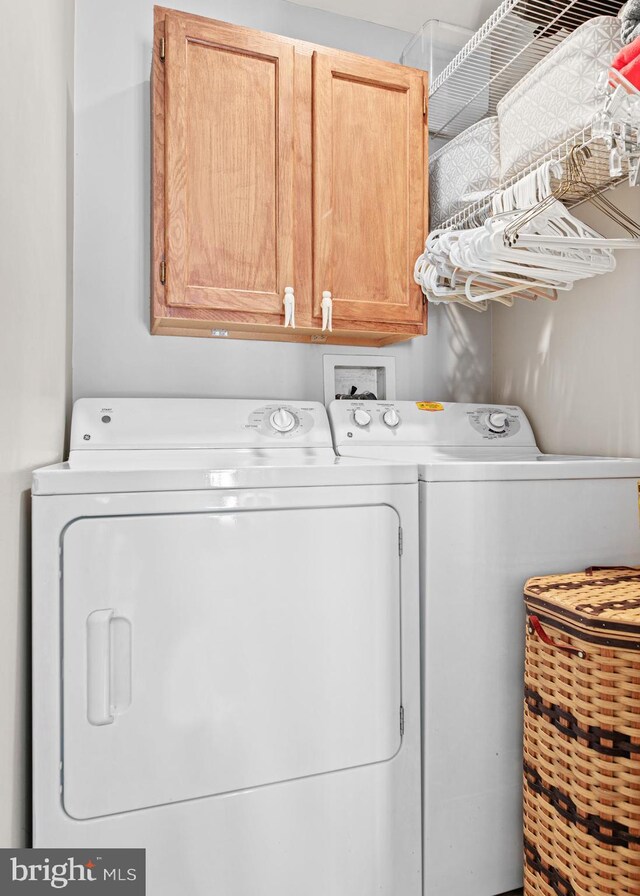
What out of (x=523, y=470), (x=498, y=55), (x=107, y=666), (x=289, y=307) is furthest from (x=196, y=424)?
(x=498, y=55)

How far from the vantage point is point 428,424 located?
203 centimetres

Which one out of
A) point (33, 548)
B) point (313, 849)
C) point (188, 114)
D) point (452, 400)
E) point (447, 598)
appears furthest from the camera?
point (452, 400)

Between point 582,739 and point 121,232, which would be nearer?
point 582,739

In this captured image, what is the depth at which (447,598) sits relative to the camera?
1.32 metres

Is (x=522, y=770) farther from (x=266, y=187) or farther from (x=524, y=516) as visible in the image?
(x=266, y=187)

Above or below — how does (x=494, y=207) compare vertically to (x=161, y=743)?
above

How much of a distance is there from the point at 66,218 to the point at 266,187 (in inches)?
→ 23.8

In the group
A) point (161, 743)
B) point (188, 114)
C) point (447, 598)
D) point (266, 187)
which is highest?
point (188, 114)

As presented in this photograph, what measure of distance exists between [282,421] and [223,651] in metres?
0.90

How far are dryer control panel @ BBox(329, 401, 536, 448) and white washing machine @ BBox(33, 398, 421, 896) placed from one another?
65cm

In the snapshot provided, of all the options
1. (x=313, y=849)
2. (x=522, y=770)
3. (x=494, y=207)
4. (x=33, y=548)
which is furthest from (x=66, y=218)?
Result: (x=522, y=770)

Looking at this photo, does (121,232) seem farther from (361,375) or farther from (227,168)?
(361,375)

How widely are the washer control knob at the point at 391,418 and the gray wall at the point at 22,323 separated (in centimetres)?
105

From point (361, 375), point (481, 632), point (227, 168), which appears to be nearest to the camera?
point (481, 632)
